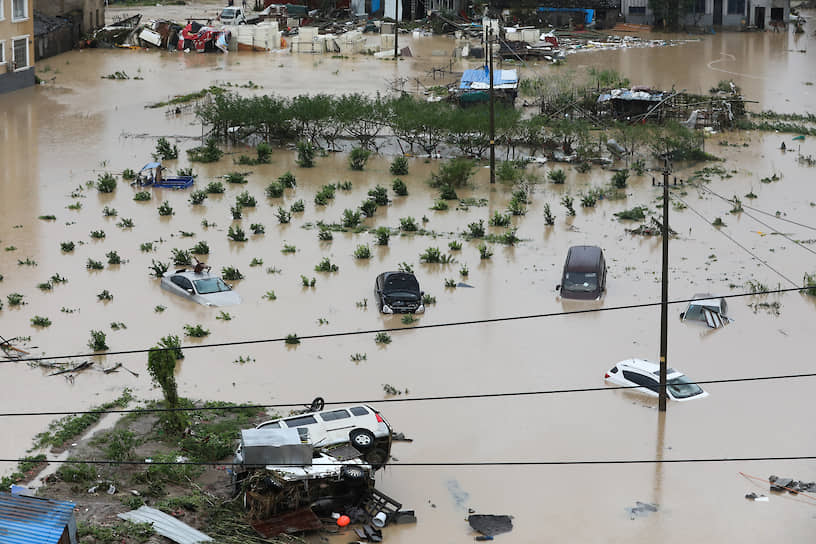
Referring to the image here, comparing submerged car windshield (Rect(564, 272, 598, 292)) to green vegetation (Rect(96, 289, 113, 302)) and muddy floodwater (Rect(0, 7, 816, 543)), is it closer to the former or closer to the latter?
muddy floodwater (Rect(0, 7, 816, 543))

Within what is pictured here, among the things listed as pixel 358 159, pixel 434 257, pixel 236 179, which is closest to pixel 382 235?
pixel 434 257

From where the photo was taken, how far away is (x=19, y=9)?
5475cm

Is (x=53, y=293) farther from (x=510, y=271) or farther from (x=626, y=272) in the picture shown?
(x=626, y=272)

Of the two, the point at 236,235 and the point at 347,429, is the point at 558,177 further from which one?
the point at 347,429

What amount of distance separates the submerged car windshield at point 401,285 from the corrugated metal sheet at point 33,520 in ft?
42.3

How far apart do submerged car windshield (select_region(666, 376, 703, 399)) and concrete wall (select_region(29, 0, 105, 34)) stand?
182ft

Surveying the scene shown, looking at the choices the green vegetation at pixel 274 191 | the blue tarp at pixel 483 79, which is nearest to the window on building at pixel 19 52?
the blue tarp at pixel 483 79

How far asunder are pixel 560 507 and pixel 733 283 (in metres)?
12.7

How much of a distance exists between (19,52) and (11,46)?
144 cm

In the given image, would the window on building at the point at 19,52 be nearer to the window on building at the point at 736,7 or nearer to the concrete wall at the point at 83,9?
the concrete wall at the point at 83,9

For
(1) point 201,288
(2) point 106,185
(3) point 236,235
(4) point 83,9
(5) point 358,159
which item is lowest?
(1) point 201,288

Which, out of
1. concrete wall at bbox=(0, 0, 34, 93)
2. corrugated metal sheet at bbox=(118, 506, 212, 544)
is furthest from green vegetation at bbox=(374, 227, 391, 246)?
concrete wall at bbox=(0, 0, 34, 93)

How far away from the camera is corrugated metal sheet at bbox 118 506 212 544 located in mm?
17547

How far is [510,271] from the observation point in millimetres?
31328
